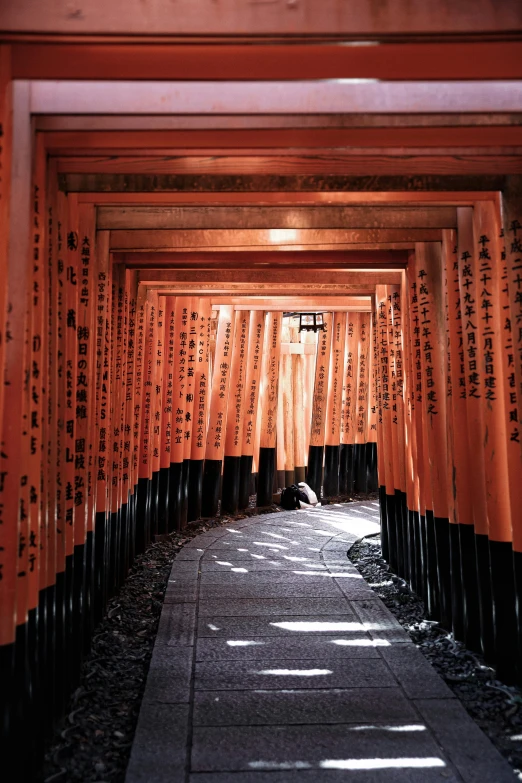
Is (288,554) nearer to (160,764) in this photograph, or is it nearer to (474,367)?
(474,367)

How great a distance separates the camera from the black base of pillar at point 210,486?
1092cm

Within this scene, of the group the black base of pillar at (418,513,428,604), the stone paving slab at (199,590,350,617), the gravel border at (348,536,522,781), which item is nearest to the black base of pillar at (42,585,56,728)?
the stone paving slab at (199,590,350,617)

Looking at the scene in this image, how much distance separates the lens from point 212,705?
13.8ft

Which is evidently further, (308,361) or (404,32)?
(308,361)

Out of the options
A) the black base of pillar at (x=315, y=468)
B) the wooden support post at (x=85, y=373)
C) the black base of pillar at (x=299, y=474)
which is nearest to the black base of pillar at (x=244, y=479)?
the black base of pillar at (x=315, y=468)

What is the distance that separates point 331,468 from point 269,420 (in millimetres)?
1732

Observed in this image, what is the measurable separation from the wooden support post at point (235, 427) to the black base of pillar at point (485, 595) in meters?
6.48

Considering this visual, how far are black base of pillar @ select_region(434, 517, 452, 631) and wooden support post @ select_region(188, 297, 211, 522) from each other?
5.08 meters

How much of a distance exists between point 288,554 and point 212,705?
4293 mm

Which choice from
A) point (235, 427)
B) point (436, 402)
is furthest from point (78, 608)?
point (235, 427)

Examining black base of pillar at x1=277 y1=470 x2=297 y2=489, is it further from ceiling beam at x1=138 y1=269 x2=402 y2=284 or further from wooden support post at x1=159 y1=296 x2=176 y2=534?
ceiling beam at x1=138 y1=269 x2=402 y2=284

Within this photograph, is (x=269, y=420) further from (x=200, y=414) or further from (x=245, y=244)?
(x=245, y=244)

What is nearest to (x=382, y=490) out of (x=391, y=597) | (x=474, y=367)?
(x=391, y=597)

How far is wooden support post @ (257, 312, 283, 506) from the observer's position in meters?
12.1
